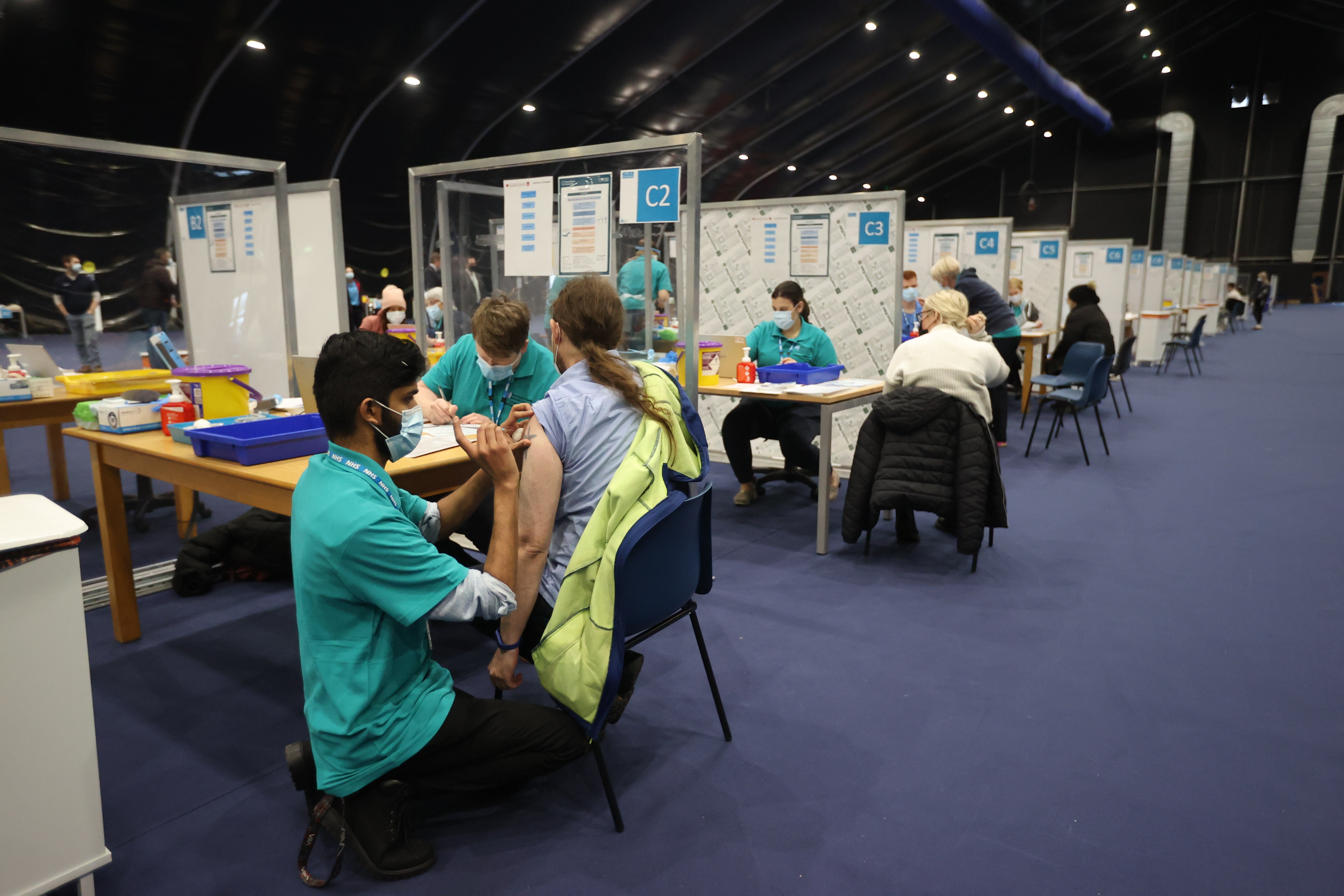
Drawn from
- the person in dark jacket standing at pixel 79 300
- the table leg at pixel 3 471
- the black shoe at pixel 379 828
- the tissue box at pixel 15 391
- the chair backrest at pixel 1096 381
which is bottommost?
the black shoe at pixel 379 828

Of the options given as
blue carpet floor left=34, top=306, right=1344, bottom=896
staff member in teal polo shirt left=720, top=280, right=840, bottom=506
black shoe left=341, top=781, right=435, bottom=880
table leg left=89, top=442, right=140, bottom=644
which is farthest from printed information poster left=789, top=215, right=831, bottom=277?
black shoe left=341, top=781, right=435, bottom=880

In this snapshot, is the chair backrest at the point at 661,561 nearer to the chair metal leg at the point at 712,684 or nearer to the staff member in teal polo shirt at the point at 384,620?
the chair metal leg at the point at 712,684

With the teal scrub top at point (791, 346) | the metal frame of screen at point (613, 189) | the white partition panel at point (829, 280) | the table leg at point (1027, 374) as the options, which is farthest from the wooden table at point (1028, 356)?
the metal frame of screen at point (613, 189)

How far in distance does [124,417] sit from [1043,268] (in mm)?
8928

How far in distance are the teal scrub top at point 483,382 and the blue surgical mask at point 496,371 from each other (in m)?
0.06

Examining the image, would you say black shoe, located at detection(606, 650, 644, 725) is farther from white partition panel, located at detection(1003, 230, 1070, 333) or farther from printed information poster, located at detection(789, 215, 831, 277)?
white partition panel, located at detection(1003, 230, 1070, 333)

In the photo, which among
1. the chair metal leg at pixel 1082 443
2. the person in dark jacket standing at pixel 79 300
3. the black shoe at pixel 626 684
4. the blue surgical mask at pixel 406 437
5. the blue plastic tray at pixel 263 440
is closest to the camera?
the blue surgical mask at pixel 406 437

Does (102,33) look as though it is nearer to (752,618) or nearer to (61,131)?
(61,131)

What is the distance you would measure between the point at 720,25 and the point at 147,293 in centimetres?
910

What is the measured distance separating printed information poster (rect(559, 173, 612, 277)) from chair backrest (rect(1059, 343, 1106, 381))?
4508 millimetres

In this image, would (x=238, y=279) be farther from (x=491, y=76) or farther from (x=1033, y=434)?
(x=491, y=76)

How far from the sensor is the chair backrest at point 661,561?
5.72 feet

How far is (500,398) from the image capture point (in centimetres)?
295

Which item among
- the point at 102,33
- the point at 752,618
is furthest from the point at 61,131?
the point at 752,618
